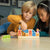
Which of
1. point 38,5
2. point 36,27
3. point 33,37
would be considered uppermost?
point 38,5

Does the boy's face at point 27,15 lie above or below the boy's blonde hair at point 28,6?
below

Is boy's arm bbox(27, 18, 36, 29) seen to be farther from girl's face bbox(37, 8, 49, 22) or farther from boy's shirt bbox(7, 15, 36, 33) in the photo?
girl's face bbox(37, 8, 49, 22)

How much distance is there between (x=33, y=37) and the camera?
151cm

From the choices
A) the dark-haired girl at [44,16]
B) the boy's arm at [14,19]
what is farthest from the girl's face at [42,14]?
the boy's arm at [14,19]

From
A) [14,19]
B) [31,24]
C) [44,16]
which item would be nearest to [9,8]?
Result: [14,19]

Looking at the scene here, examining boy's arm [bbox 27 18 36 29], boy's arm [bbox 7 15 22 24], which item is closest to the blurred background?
boy's arm [bbox 7 15 22 24]

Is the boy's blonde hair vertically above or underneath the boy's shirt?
above

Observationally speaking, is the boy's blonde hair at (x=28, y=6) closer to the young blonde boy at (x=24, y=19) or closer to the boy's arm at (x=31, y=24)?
the young blonde boy at (x=24, y=19)

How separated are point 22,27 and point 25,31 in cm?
7

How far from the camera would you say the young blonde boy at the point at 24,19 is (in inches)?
62.1

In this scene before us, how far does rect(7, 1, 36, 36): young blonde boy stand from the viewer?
1.58 meters

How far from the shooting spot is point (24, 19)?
5.23 ft

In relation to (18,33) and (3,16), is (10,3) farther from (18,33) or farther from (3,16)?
(18,33)

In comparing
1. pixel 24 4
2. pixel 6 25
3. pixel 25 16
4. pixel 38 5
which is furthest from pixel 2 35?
pixel 38 5
